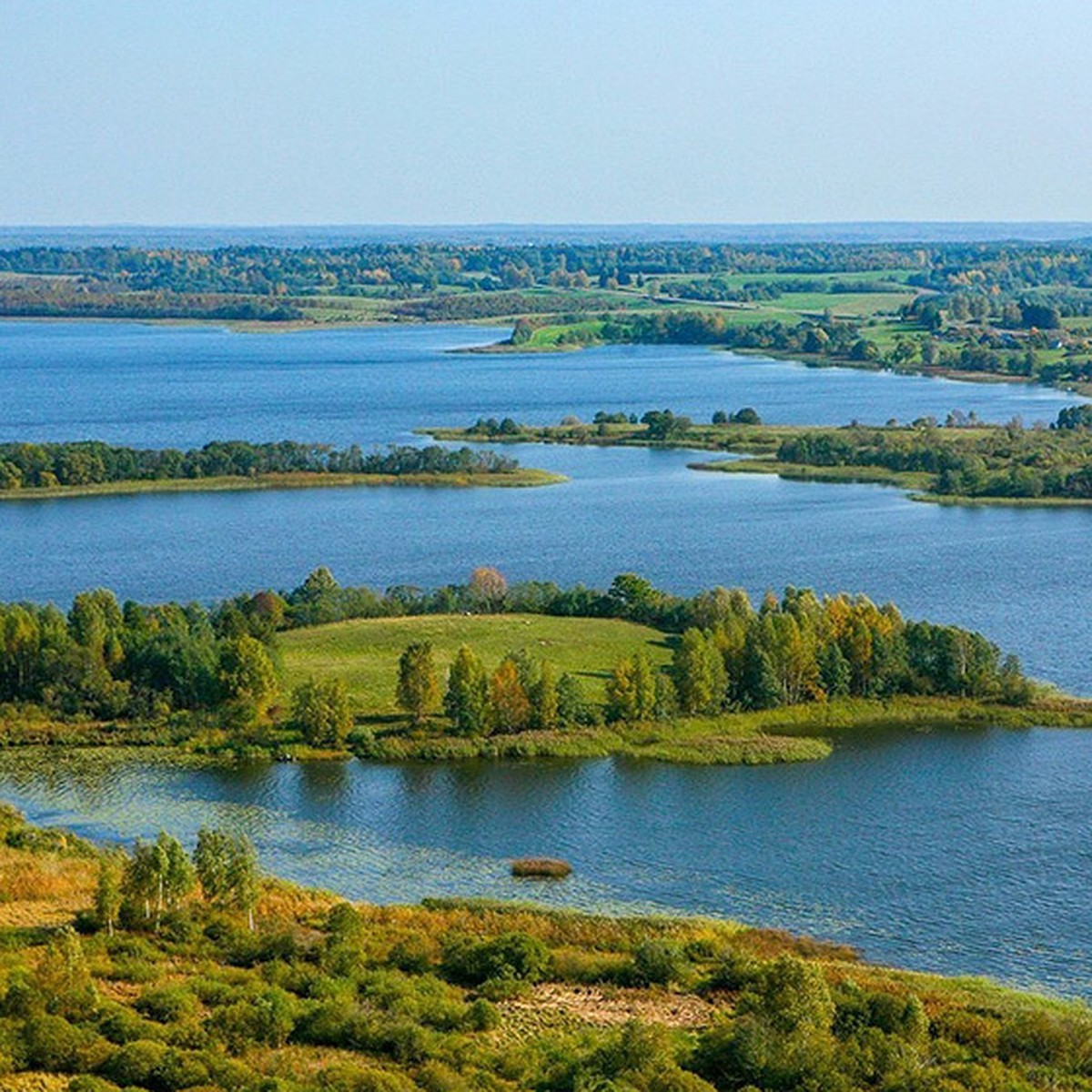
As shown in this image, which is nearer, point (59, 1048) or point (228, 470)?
point (59, 1048)

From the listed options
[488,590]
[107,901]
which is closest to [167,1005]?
[107,901]

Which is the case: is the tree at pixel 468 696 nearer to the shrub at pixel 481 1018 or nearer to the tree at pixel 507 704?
the tree at pixel 507 704

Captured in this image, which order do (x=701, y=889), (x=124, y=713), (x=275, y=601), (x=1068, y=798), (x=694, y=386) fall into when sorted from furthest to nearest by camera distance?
(x=694, y=386)
(x=275, y=601)
(x=124, y=713)
(x=1068, y=798)
(x=701, y=889)

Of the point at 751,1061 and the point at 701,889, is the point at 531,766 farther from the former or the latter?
the point at 751,1061

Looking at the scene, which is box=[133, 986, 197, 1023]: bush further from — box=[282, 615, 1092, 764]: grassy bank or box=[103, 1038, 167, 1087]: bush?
box=[282, 615, 1092, 764]: grassy bank

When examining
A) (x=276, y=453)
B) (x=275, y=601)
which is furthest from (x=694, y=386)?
(x=275, y=601)

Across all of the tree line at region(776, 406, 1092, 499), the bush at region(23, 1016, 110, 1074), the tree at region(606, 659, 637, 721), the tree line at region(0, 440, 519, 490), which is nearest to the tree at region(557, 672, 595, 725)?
the tree at region(606, 659, 637, 721)

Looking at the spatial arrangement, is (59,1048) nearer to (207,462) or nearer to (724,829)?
(724,829)
